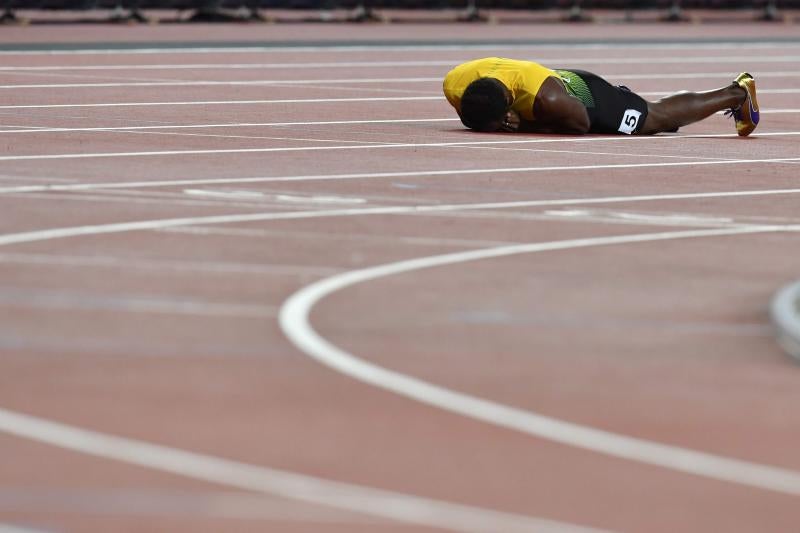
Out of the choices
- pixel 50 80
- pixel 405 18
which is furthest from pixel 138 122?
pixel 405 18

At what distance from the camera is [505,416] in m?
5.17

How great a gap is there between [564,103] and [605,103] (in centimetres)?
33

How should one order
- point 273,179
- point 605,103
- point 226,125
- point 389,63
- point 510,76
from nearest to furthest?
point 273,179 < point 510,76 < point 605,103 < point 226,125 < point 389,63

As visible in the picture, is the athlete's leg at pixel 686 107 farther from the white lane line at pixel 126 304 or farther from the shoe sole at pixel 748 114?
the white lane line at pixel 126 304

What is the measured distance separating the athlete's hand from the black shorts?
1.35ft

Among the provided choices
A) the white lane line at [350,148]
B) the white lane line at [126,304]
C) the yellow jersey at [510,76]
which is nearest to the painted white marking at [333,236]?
the white lane line at [126,304]

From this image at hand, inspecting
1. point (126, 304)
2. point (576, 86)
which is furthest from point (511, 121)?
point (126, 304)

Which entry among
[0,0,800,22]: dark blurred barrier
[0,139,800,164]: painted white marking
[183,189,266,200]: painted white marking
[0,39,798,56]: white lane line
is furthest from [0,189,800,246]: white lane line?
[0,0,800,22]: dark blurred barrier

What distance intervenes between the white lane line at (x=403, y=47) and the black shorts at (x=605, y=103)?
9.62 m

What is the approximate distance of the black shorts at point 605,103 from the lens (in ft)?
43.6

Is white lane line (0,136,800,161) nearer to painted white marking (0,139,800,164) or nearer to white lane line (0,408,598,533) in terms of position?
A: painted white marking (0,139,800,164)

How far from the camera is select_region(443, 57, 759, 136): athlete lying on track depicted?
12969mm

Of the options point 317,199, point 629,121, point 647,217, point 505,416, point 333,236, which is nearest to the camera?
point 505,416

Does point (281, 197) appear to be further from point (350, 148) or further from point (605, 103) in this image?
point (605, 103)
